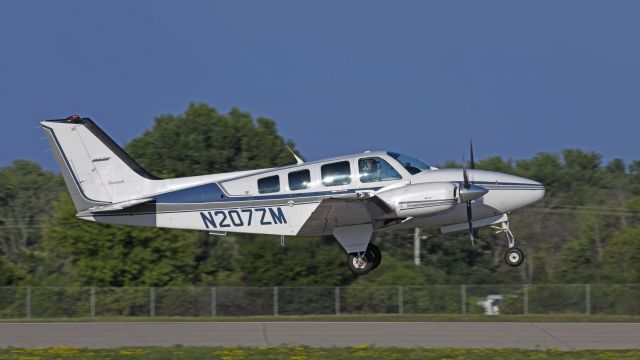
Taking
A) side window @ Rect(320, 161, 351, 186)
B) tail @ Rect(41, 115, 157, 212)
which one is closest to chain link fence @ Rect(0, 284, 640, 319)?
tail @ Rect(41, 115, 157, 212)

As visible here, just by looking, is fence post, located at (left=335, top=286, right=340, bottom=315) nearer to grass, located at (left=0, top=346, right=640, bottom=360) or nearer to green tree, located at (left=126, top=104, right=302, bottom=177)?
grass, located at (left=0, top=346, right=640, bottom=360)

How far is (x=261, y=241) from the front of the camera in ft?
151

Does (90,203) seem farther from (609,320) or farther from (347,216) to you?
(609,320)

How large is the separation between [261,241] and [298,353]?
78.4 feet

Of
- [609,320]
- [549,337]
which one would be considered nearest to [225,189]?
[549,337]

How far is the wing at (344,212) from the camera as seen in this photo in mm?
24734

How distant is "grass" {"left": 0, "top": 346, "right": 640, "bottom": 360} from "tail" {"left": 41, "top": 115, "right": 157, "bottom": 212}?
5.83 meters

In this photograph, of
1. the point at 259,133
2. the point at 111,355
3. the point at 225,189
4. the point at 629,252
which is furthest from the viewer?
the point at 259,133

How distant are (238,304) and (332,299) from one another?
3.75m

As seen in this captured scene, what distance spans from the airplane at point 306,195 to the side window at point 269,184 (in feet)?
0.08

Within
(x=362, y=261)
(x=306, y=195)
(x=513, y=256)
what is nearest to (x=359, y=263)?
(x=362, y=261)

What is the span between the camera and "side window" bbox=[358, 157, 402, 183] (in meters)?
25.5

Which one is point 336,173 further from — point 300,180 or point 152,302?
point 152,302

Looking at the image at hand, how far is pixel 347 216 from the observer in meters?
25.9
